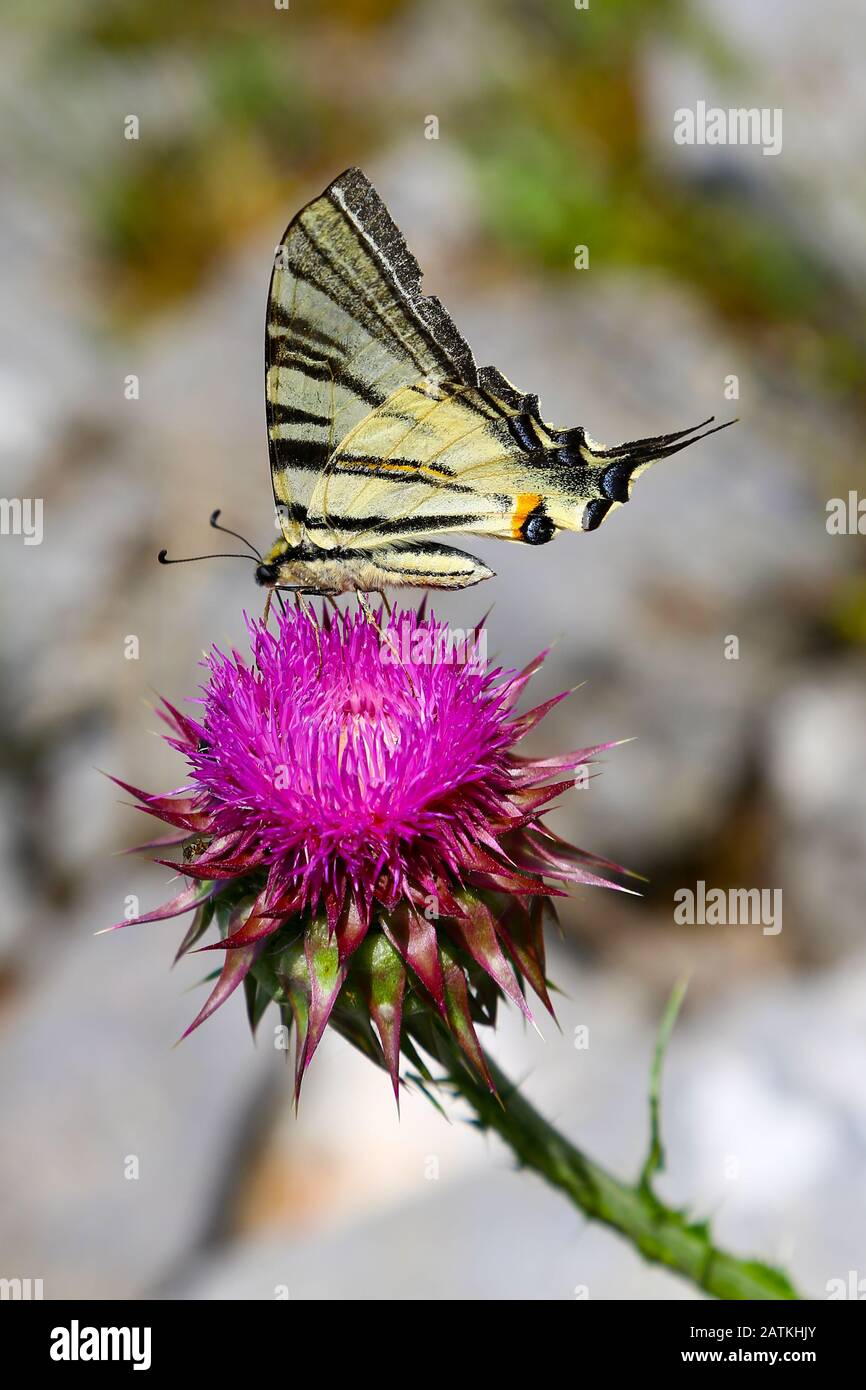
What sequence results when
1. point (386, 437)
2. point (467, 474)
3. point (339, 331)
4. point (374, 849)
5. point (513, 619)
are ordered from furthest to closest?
point (513, 619) < point (467, 474) < point (386, 437) < point (339, 331) < point (374, 849)

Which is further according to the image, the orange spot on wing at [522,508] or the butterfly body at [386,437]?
the orange spot on wing at [522,508]

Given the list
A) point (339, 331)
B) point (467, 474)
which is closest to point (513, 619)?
point (467, 474)

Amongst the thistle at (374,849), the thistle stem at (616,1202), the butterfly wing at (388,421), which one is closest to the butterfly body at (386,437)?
the butterfly wing at (388,421)

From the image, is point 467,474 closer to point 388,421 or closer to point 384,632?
point 388,421

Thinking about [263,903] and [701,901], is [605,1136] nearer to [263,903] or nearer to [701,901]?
[701,901]

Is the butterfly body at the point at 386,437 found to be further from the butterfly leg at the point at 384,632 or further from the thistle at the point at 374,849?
the thistle at the point at 374,849

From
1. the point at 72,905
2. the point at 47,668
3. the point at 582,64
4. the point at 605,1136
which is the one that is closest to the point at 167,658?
the point at 47,668
